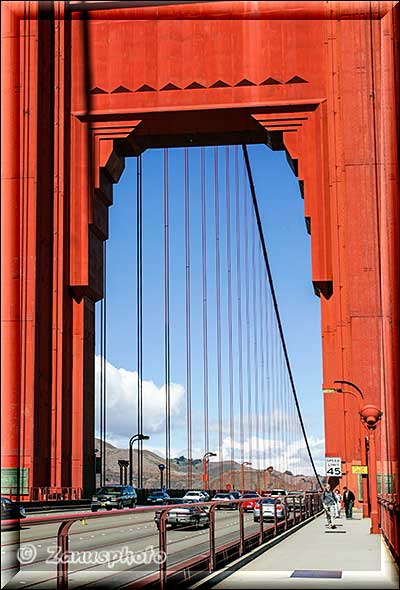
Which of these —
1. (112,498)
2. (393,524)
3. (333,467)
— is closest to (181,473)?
(112,498)

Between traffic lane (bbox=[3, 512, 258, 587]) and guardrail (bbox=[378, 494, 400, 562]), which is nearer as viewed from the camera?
traffic lane (bbox=[3, 512, 258, 587])

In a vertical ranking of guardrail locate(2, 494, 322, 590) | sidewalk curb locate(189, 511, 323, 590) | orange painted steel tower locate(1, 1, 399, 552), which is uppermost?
orange painted steel tower locate(1, 1, 399, 552)

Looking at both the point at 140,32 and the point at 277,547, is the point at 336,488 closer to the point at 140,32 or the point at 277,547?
the point at 140,32

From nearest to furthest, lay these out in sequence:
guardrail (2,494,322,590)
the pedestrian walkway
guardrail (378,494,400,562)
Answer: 1. guardrail (2,494,322,590)
2. the pedestrian walkway
3. guardrail (378,494,400,562)

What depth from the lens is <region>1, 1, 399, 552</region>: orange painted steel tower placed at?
36156 mm

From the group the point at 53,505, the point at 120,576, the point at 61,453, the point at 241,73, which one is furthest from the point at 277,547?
the point at 241,73

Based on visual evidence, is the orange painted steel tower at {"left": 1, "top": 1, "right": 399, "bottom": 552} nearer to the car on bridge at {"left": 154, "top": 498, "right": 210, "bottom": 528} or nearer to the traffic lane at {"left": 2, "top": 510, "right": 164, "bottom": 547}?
the car on bridge at {"left": 154, "top": 498, "right": 210, "bottom": 528}

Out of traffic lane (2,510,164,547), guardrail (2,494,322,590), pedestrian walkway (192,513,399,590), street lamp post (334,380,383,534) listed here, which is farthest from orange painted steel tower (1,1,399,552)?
traffic lane (2,510,164,547)

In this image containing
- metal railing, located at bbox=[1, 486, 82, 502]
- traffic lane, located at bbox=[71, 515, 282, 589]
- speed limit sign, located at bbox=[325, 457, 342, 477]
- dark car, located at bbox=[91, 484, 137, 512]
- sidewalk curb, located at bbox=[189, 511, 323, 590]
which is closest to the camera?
traffic lane, located at bbox=[71, 515, 282, 589]

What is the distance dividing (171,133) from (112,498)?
46.6ft

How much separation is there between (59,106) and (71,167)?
7.74 feet

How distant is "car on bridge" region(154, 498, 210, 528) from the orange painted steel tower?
2459cm

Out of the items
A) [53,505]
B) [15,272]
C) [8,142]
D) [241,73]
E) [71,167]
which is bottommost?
[53,505]

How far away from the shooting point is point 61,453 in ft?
121
